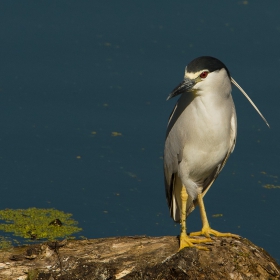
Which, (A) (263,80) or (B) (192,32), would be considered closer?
(A) (263,80)

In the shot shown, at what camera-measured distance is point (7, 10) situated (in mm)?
7492

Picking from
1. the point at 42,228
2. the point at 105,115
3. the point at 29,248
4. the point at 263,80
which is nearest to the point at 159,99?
the point at 105,115

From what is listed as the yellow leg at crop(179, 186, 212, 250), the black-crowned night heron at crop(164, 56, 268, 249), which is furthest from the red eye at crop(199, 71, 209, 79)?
the yellow leg at crop(179, 186, 212, 250)

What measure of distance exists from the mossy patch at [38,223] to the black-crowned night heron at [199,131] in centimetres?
78

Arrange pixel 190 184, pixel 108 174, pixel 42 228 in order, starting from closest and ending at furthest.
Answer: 1. pixel 190 184
2. pixel 42 228
3. pixel 108 174

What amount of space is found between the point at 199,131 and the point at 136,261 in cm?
80

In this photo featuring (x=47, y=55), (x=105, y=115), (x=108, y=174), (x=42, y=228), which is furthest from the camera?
(x=47, y=55)

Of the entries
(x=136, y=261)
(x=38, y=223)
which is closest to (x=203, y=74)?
(x=136, y=261)

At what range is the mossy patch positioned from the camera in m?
5.54

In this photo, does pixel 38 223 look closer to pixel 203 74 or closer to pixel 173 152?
pixel 173 152

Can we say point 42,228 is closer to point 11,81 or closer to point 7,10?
point 11,81

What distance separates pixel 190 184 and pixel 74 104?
1.84 m

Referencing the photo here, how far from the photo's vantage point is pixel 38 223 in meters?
5.60

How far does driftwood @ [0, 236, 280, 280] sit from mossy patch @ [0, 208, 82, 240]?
72 cm
